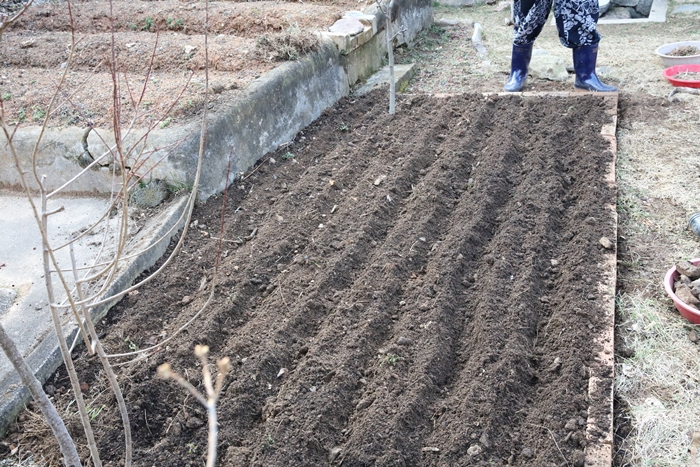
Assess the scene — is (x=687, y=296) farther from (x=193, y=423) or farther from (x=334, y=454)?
(x=193, y=423)

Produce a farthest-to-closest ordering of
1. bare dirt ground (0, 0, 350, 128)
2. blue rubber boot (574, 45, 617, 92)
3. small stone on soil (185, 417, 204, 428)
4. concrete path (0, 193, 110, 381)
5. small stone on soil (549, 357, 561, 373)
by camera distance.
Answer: blue rubber boot (574, 45, 617, 92), bare dirt ground (0, 0, 350, 128), concrete path (0, 193, 110, 381), small stone on soil (549, 357, 561, 373), small stone on soil (185, 417, 204, 428)

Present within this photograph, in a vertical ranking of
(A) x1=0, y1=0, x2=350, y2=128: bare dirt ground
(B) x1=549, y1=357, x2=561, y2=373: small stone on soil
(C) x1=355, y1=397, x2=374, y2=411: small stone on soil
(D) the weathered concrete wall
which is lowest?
(C) x1=355, y1=397, x2=374, y2=411: small stone on soil

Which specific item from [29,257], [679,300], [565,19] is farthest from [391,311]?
[565,19]

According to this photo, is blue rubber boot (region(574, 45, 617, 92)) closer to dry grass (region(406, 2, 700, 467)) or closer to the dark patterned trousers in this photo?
the dark patterned trousers

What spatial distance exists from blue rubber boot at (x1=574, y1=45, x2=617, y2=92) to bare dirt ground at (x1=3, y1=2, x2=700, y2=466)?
1.16 meters

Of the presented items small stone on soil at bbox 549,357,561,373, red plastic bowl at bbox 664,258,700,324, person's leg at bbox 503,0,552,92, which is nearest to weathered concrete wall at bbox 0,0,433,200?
person's leg at bbox 503,0,552,92

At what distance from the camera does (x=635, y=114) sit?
15.8ft

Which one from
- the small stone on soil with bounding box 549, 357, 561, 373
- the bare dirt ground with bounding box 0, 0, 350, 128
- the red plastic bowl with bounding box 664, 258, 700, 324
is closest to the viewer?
the small stone on soil with bounding box 549, 357, 561, 373

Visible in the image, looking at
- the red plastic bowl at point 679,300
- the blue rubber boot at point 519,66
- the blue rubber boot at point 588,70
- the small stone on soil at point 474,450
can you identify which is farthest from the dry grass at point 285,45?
the small stone on soil at point 474,450

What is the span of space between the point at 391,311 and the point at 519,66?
3.43 meters

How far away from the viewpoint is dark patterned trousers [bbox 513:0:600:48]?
5.02 m

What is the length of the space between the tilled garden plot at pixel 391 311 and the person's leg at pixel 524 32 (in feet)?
3.84

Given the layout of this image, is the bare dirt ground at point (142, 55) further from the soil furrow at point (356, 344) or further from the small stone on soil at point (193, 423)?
the small stone on soil at point (193, 423)

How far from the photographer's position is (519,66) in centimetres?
546
